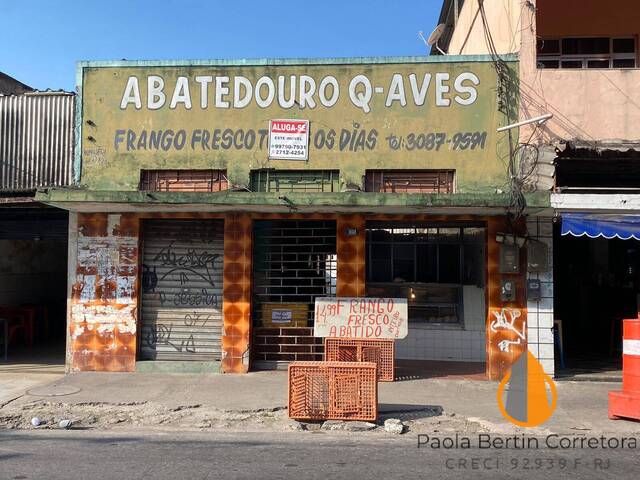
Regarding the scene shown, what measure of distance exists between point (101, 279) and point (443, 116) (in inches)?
287

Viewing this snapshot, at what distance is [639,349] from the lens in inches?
274

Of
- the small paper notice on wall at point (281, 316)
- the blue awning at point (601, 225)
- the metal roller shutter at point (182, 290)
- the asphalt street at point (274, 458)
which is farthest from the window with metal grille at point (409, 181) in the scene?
the asphalt street at point (274, 458)

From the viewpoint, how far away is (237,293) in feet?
33.7

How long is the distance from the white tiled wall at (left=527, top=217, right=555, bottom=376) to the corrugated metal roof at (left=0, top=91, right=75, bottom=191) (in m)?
9.15

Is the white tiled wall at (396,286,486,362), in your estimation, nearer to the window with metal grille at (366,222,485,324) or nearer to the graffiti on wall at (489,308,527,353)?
the window with metal grille at (366,222,485,324)

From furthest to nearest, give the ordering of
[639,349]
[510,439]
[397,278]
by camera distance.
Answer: [397,278] < [639,349] < [510,439]

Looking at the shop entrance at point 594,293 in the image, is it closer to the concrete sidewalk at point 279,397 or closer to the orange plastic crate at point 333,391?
the concrete sidewalk at point 279,397

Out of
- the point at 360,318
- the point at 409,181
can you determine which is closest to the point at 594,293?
the point at 409,181

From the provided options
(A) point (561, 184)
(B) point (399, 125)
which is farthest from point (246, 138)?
(A) point (561, 184)

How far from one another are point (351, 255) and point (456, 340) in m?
3.06

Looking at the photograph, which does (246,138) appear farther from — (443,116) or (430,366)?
(430,366)

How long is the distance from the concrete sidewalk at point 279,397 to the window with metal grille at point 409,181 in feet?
11.8

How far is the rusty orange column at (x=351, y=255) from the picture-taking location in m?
10.2

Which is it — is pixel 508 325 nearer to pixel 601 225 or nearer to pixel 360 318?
pixel 601 225
